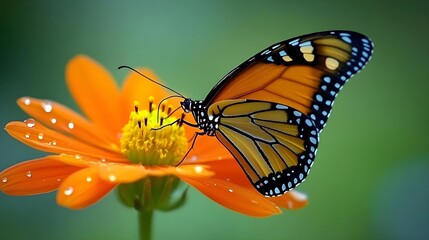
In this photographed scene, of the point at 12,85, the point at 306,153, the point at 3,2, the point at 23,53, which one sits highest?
the point at 3,2

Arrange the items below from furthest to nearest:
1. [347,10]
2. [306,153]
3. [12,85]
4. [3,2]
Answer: [347,10]
[3,2]
[12,85]
[306,153]

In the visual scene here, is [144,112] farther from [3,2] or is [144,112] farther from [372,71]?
[372,71]

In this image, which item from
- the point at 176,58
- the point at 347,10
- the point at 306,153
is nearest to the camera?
the point at 306,153

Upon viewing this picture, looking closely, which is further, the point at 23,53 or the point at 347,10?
the point at 347,10

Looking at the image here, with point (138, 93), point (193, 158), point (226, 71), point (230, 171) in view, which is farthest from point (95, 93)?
point (226, 71)

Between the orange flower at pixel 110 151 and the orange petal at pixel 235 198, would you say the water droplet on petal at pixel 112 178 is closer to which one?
the orange flower at pixel 110 151

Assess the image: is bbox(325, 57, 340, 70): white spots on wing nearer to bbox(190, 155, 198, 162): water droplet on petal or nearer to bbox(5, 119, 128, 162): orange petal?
bbox(190, 155, 198, 162): water droplet on petal

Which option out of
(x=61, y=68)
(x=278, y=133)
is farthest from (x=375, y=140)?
(x=61, y=68)
